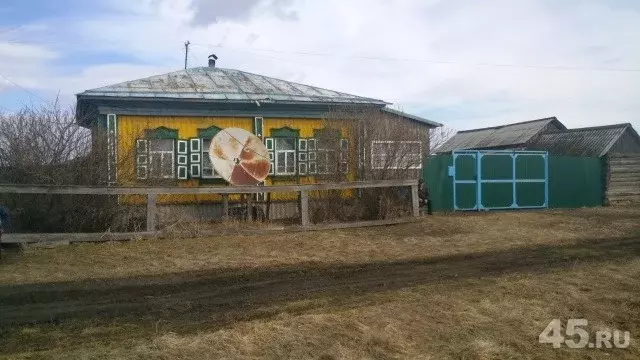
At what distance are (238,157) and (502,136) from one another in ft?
90.1

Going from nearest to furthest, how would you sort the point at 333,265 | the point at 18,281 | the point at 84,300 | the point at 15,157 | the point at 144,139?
the point at 84,300, the point at 18,281, the point at 333,265, the point at 15,157, the point at 144,139

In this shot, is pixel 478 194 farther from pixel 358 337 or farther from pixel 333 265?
pixel 358 337

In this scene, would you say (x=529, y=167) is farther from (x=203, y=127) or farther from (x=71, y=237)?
(x=71, y=237)

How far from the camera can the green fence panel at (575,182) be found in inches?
774

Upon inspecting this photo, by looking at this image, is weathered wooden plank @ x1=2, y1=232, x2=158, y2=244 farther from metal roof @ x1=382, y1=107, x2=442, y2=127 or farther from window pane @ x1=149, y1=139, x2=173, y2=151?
metal roof @ x1=382, y1=107, x2=442, y2=127

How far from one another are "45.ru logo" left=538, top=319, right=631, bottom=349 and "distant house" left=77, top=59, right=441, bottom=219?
9477 mm

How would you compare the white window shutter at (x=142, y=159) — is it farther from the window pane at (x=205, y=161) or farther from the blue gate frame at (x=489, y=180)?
the blue gate frame at (x=489, y=180)

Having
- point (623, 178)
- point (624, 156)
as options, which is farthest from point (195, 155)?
point (624, 156)

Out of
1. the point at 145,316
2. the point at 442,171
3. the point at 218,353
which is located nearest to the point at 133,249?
the point at 145,316

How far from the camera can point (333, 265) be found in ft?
31.1

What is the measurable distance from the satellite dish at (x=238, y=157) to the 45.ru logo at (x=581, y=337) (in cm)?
945

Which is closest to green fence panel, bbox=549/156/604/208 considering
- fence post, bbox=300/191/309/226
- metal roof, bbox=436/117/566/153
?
fence post, bbox=300/191/309/226

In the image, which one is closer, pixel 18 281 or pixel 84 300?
pixel 84 300

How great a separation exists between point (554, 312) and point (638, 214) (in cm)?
1238
